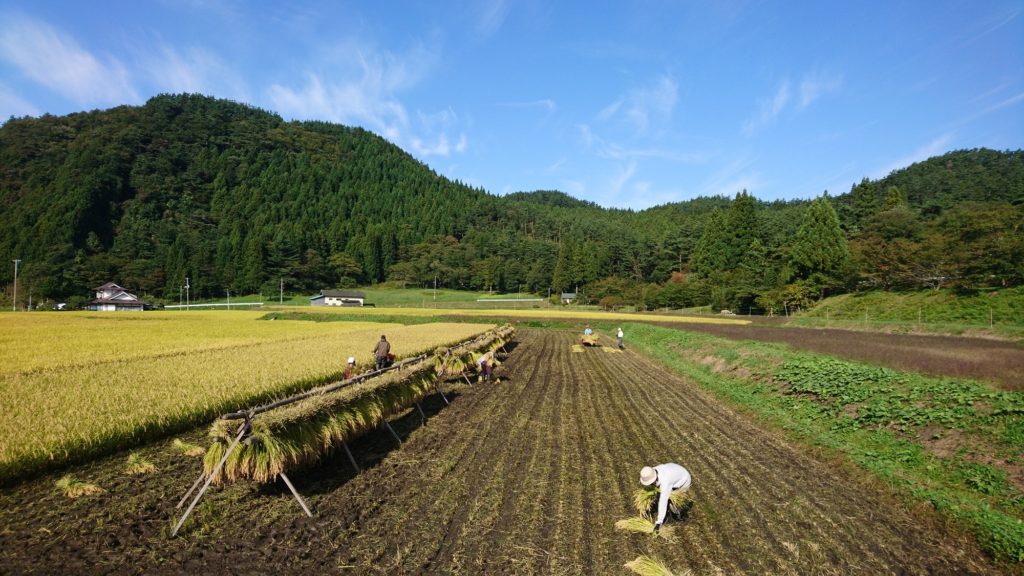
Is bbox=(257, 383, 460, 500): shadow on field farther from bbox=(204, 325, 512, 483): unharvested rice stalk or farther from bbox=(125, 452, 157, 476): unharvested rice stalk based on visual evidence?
bbox=(125, 452, 157, 476): unharvested rice stalk

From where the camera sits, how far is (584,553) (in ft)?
18.4

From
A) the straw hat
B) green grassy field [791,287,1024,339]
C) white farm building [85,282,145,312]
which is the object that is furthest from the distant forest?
the straw hat

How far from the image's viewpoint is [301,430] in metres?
7.50

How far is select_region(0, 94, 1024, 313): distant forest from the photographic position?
5294 cm

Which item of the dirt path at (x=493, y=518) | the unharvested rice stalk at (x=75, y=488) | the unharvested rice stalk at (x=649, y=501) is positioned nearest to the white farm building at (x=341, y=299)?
the dirt path at (x=493, y=518)

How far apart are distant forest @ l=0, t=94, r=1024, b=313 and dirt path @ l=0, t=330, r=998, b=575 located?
4102cm

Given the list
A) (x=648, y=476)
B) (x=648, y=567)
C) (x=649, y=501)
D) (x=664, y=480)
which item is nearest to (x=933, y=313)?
(x=649, y=501)

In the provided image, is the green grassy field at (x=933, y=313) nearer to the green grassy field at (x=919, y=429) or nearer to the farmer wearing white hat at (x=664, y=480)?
the green grassy field at (x=919, y=429)

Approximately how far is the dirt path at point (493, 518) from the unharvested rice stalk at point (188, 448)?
235 millimetres

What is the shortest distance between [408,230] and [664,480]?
144915mm

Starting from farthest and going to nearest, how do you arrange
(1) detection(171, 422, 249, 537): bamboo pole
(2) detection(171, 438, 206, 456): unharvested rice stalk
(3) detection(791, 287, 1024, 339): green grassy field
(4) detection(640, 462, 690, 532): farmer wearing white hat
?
1. (3) detection(791, 287, 1024, 339): green grassy field
2. (2) detection(171, 438, 206, 456): unharvested rice stalk
3. (4) detection(640, 462, 690, 532): farmer wearing white hat
4. (1) detection(171, 422, 249, 537): bamboo pole

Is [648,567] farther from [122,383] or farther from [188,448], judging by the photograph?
[122,383]

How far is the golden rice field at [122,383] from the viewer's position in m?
7.36

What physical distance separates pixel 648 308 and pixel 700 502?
222ft
